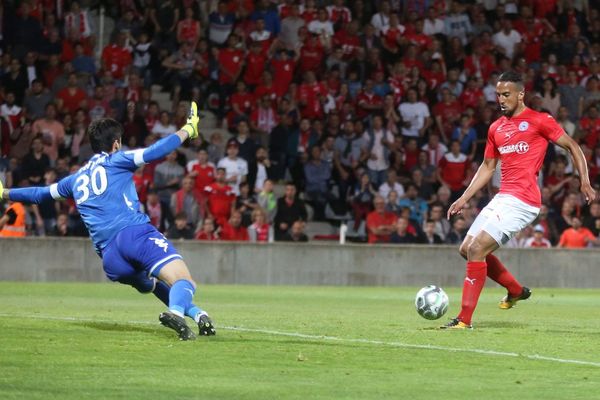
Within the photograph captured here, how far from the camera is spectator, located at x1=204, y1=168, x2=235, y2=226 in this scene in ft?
80.6

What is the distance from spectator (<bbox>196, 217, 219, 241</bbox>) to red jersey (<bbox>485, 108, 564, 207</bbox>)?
12.2 m

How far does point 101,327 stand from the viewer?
476 inches

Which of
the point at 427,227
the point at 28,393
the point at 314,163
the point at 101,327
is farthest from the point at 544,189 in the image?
the point at 28,393

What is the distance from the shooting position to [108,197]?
11.2 m

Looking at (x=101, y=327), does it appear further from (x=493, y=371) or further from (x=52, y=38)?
(x=52, y=38)

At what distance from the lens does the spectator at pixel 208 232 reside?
24500 mm

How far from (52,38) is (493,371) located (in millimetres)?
19717

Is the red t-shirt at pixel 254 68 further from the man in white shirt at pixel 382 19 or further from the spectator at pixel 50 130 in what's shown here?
the spectator at pixel 50 130

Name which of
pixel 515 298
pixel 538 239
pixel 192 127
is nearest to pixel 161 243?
pixel 192 127

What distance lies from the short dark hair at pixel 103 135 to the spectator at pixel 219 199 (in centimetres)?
1301

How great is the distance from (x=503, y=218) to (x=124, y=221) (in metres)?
3.69

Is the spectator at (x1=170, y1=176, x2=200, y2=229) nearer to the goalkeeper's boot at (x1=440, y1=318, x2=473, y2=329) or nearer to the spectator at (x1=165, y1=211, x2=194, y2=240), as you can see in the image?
the spectator at (x1=165, y1=211, x2=194, y2=240)

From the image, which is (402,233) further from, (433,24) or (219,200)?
(433,24)

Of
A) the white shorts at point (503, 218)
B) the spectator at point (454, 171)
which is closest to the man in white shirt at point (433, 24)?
the spectator at point (454, 171)
